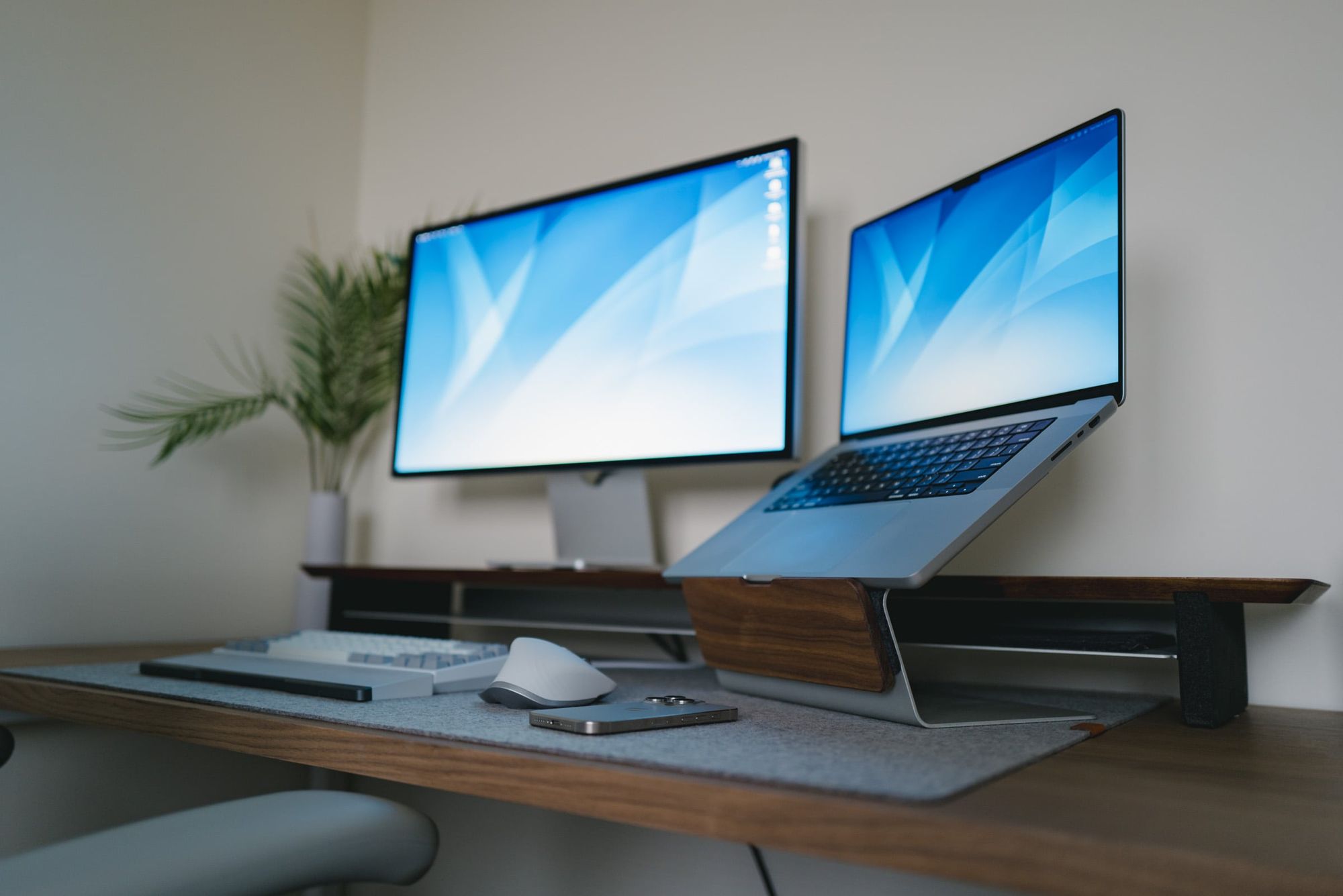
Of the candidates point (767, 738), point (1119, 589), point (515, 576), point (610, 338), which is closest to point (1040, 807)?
point (767, 738)

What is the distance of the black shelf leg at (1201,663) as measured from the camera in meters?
0.76

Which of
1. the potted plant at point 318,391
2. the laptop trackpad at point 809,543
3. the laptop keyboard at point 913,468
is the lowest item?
the laptop trackpad at point 809,543

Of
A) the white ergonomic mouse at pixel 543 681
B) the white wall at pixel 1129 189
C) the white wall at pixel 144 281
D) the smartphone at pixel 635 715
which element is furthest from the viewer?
the white wall at pixel 144 281

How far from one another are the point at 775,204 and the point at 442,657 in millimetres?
720

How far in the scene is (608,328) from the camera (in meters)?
1.33

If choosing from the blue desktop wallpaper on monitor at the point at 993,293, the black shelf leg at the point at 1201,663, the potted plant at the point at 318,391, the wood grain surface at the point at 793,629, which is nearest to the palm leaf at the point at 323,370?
the potted plant at the point at 318,391

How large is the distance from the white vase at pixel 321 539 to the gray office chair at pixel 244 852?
1.14 metres

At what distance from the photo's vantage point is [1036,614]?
0.97m

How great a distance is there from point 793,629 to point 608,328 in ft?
2.21

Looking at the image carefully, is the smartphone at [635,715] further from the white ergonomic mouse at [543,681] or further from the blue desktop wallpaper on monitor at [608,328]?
the blue desktop wallpaper on monitor at [608,328]

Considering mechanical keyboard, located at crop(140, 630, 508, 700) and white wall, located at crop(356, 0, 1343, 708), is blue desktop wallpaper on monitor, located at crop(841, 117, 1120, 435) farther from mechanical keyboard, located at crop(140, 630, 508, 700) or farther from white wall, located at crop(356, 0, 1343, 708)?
mechanical keyboard, located at crop(140, 630, 508, 700)

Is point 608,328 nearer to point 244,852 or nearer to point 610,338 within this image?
point 610,338

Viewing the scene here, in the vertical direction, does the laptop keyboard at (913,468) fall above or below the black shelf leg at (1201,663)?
above

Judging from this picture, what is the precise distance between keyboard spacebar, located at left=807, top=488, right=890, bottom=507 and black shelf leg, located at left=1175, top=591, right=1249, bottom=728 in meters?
0.27
